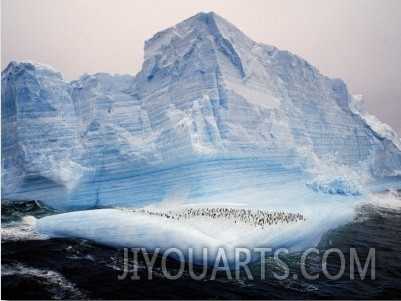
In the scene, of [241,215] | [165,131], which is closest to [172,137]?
[165,131]

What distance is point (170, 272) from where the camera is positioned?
33.4ft

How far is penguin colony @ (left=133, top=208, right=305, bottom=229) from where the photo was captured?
1261cm

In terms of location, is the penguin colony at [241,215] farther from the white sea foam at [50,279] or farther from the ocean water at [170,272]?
the white sea foam at [50,279]

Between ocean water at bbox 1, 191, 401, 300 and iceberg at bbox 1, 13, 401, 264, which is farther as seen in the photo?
iceberg at bbox 1, 13, 401, 264

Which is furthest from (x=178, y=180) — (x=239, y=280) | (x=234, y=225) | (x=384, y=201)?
(x=384, y=201)

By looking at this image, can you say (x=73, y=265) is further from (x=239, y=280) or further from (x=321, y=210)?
(x=321, y=210)

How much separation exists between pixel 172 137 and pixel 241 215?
6.11m

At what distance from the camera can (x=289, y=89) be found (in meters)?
23.3

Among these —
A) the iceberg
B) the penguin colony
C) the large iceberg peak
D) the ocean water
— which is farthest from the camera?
the large iceberg peak

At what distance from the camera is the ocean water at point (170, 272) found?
9.04m

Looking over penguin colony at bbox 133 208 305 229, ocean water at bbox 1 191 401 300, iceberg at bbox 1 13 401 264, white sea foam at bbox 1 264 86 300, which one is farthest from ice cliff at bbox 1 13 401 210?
white sea foam at bbox 1 264 86 300

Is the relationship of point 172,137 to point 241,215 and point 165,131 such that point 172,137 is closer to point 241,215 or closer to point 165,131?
point 165,131

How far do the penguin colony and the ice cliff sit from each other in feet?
7.42

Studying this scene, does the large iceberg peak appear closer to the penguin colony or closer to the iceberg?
the iceberg
